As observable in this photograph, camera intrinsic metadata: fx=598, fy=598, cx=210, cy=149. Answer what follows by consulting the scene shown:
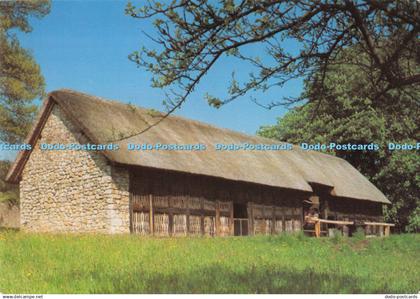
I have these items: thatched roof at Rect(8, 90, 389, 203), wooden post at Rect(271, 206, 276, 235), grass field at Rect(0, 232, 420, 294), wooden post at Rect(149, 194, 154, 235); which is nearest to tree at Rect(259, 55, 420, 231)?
thatched roof at Rect(8, 90, 389, 203)

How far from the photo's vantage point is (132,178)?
63.7 feet

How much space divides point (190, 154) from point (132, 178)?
3.06 metres

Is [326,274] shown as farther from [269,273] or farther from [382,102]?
[382,102]

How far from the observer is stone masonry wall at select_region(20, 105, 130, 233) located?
18.9 m

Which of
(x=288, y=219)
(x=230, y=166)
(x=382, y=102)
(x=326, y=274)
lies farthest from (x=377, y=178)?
(x=382, y=102)

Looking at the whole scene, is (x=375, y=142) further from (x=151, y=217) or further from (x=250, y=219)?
(x=151, y=217)

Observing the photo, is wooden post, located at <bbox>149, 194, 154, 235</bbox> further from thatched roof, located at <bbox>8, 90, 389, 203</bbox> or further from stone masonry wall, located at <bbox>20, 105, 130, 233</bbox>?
thatched roof, located at <bbox>8, 90, 389, 203</bbox>

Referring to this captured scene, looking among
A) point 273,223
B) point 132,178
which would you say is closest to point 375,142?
point 273,223

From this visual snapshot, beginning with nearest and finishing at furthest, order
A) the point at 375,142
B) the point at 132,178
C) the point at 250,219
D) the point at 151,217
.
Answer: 1. the point at 132,178
2. the point at 151,217
3. the point at 250,219
4. the point at 375,142

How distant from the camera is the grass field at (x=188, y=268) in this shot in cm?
892

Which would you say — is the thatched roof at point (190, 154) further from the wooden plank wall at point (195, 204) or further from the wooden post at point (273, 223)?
the wooden post at point (273, 223)

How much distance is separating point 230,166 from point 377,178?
1736 cm

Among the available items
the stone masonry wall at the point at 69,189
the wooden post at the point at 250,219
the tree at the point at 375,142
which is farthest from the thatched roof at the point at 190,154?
the tree at the point at 375,142

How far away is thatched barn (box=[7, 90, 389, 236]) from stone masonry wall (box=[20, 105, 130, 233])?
33 millimetres
